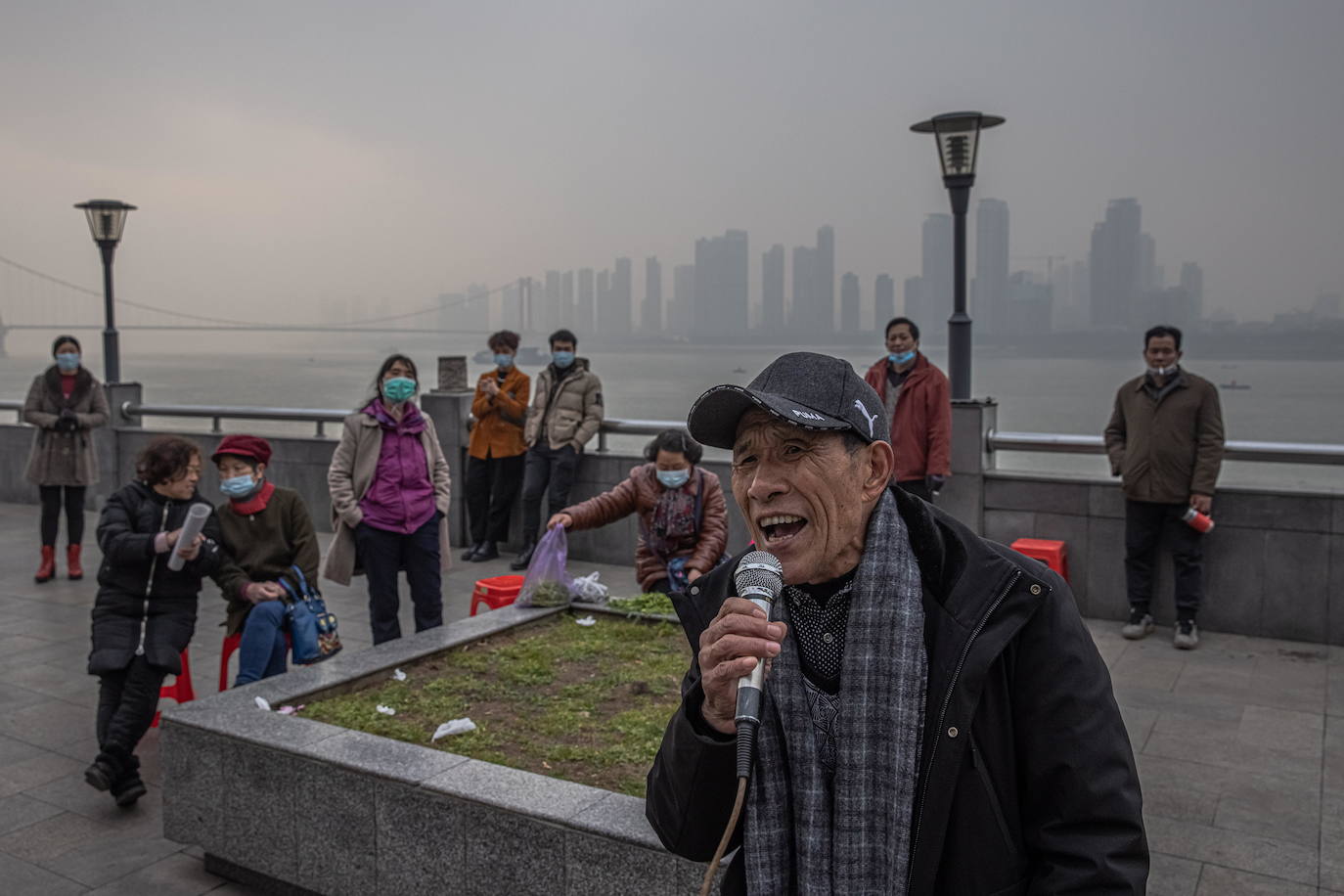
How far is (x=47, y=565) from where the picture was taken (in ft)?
34.6

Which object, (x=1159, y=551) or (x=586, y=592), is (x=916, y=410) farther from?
(x=586, y=592)

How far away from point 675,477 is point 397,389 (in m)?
1.76

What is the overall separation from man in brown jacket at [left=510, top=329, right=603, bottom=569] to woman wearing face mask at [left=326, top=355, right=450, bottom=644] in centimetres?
375

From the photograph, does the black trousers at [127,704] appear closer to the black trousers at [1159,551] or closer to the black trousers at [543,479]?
the black trousers at [543,479]

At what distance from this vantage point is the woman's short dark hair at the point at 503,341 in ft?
36.4

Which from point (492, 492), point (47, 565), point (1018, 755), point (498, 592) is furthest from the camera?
point (492, 492)

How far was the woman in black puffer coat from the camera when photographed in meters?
5.45

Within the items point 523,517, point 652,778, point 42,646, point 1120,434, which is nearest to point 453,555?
point 523,517

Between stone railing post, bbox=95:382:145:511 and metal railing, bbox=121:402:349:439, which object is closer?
metal railing, bbox=121:402:349:439

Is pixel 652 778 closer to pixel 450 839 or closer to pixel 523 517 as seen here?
pixel 450 839

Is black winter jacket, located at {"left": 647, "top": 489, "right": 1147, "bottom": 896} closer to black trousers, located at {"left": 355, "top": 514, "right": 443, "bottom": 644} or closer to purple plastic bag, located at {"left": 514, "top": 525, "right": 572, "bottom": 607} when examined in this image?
purple plastic bag, located at {"left": 514, "top": 525, "right": 572, "bottom": 607}

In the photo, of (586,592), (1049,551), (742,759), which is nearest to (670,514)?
(586,592)

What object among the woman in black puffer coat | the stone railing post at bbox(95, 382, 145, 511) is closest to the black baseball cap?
the woman in black puffer coat

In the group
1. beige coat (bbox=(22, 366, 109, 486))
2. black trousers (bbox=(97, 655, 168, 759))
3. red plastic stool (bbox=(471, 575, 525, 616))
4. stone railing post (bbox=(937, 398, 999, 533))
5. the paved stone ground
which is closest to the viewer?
the paved stone ground
